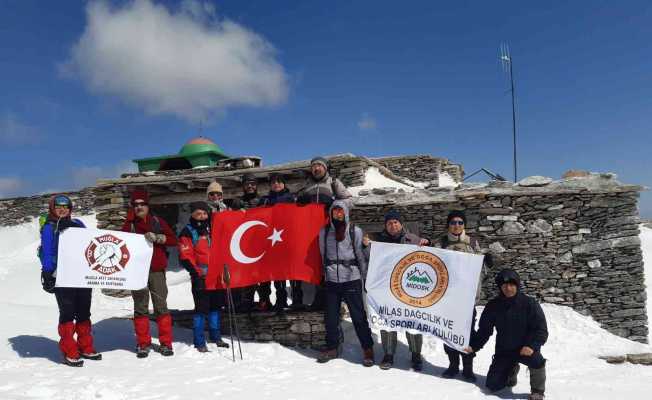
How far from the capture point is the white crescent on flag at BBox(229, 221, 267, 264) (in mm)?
5898

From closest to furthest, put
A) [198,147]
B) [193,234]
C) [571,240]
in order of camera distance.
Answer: [193,234] < [571,240] < [198,147]

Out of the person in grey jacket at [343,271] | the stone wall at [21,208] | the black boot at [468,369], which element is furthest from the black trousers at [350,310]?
the stone wall at [21,208]

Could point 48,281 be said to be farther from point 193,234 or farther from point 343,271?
point 343,271

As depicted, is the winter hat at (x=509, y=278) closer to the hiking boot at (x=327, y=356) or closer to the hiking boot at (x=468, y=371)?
the hiking boot at (x=468, y=371)

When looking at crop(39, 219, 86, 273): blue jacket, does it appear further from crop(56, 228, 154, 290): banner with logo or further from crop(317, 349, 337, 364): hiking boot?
crop(317, 349, 337, 364): hiking boot

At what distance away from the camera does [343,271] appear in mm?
5207

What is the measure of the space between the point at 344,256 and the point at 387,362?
149cm

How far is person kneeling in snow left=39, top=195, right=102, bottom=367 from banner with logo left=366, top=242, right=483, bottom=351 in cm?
362

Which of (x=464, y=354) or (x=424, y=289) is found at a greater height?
(x=424, y=289)

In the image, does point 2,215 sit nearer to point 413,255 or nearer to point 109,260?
point 109,260

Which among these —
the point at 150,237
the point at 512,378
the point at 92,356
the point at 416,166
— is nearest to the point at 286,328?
the point at 150,237

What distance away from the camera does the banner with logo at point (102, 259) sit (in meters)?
4.80

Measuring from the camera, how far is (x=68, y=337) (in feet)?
15.6

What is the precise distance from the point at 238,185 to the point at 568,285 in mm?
7885
